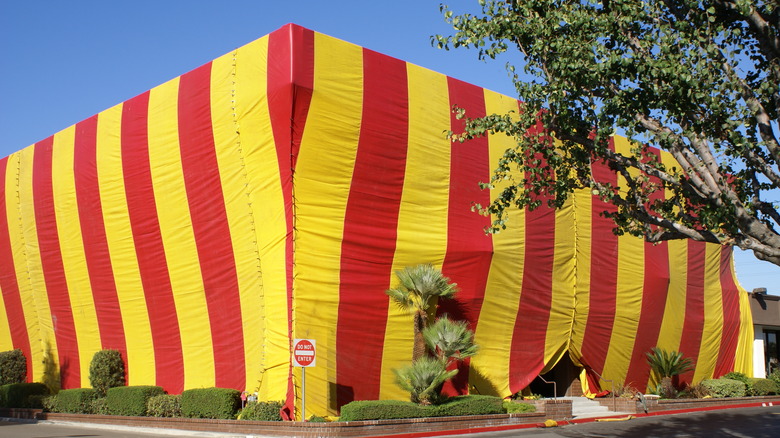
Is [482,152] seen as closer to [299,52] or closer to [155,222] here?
[299,52]

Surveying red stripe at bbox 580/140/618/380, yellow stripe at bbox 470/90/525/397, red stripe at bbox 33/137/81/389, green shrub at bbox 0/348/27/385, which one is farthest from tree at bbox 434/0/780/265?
green shrub at bbox 0/348/27/385

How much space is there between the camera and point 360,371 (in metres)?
23.7

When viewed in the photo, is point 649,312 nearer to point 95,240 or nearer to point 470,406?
point 470,406

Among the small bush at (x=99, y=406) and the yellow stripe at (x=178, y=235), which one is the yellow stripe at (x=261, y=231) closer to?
the yellow stripe at (x=178, y=235)

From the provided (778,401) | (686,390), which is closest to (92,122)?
(686,390)

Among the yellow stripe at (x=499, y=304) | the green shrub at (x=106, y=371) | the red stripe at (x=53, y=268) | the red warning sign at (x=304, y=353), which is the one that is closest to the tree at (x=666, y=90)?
the red warning sign at (x=304, y=353)

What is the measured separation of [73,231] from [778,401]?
105ft

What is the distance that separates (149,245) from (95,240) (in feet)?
12.6

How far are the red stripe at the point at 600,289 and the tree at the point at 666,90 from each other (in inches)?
593

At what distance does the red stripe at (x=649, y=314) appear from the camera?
109 feet

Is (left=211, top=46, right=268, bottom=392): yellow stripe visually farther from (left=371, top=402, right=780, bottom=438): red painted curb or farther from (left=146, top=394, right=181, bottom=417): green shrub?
(left=371, top=402, right=780, bottom=438): red painted curb

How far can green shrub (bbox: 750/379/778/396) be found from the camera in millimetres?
36500

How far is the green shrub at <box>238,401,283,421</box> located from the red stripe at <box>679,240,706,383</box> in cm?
2093

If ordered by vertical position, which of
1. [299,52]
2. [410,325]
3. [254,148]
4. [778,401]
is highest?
[299,52]
